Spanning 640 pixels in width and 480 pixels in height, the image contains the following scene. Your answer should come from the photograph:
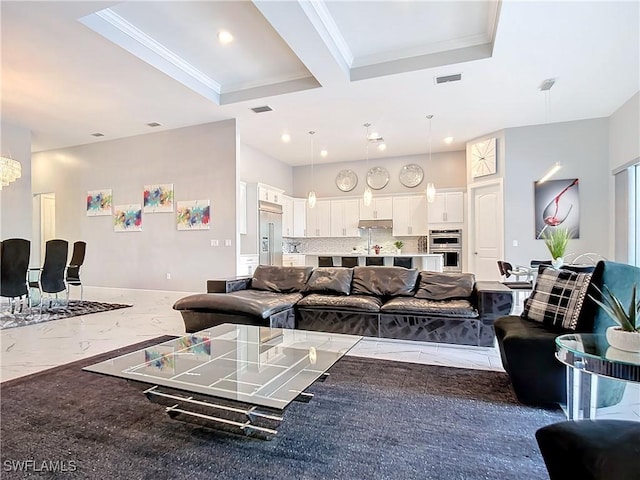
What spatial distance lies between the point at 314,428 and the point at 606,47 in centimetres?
512

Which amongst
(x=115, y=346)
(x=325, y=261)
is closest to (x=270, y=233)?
(x=325, y=261)

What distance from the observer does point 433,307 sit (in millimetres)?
3561

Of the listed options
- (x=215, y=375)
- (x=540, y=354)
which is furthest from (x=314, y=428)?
(x=540, y=354)

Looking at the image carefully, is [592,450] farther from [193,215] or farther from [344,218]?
[344,218]

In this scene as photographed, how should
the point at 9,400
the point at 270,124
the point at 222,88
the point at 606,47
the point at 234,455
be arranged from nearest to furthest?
1. the point at 234,455
2. the point at 9,400
3. the point at 606,47
4. the point at 222,88
5. the point at 270,124

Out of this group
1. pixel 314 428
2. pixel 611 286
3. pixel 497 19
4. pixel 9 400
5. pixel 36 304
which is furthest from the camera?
pixel 36 304

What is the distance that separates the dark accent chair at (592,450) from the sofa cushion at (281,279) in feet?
11.6

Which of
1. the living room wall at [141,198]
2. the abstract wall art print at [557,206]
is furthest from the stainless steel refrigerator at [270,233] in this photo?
the abstract wall art print at [557,206]

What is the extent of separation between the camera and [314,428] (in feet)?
6.42

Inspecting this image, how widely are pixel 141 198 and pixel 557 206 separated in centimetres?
803

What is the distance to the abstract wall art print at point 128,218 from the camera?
7188mm

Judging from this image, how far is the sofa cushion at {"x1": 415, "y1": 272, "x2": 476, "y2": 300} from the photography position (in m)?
3.86

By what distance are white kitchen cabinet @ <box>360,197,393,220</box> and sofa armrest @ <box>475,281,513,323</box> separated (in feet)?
18.3

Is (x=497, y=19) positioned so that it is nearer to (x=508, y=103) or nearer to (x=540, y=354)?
(x=508, y=103)
